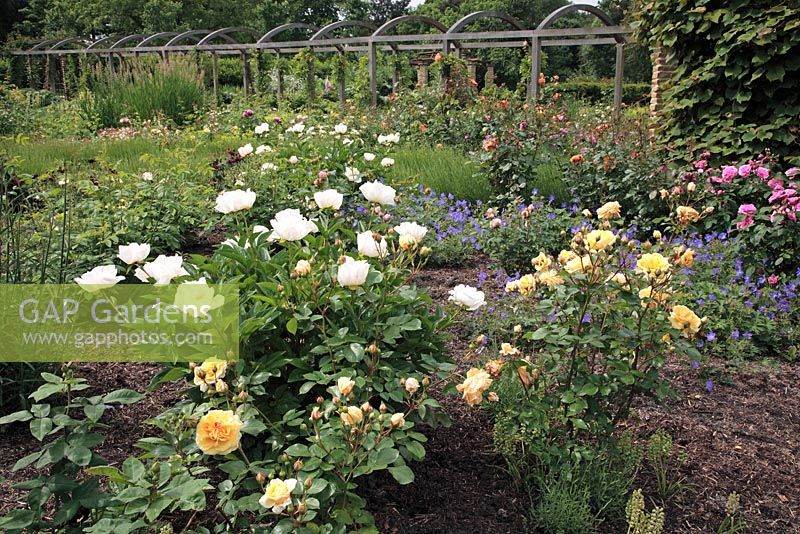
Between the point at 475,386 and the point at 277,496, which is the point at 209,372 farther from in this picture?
the point at 475,386

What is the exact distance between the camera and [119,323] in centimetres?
263

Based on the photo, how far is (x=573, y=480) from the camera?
6.26ft

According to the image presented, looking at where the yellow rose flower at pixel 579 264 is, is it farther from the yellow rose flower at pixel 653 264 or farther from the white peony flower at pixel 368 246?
the white peony flower at pixel 368 246

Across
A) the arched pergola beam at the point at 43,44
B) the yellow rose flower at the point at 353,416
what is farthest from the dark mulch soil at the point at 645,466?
the arched pergola beam at the point at 43,44

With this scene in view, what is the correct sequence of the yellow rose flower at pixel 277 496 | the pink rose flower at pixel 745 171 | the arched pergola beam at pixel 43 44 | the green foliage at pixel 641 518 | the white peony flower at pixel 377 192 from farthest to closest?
the arched pergola beam at pixel 43 44, the pink rose flower at pixel 745 171, the white peony flower at pixel 377 192, the green foliage at pixel 641 518, the yellow rose flower at pixel 277 496

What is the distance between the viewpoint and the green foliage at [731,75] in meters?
4.58

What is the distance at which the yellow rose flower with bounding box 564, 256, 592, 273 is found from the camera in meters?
1.83

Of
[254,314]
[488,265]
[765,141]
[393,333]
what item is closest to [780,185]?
[765,141]

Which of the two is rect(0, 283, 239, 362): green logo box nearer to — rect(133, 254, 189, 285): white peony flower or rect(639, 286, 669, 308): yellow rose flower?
rect(133, 254, 189, 285): white peony flower

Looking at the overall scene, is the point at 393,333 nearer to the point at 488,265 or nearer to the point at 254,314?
the point at 254,314

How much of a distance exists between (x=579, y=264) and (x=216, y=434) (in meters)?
1.04

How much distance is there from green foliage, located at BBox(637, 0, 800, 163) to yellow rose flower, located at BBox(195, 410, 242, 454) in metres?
4.54

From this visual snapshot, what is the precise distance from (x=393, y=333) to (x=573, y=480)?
2.23ft

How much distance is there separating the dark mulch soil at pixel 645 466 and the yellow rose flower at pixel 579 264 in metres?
0.56
